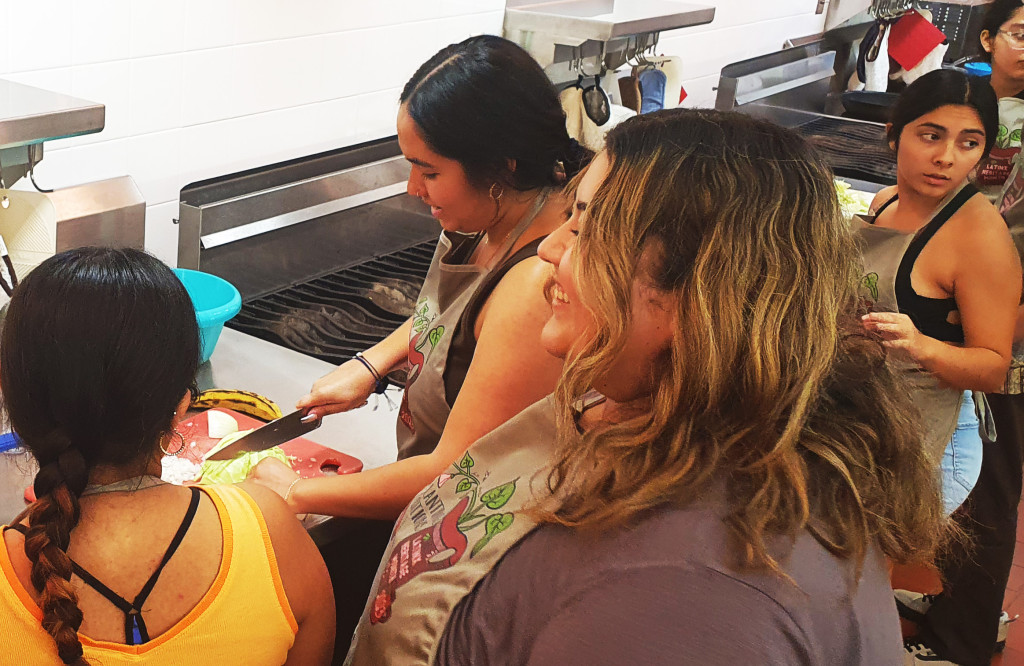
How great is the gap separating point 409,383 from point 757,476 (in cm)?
83

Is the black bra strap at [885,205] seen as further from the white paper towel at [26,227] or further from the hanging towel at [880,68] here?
the hanging towel at [880,68]

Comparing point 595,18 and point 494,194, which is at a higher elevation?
point 595,18

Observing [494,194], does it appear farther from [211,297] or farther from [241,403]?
[211,297]

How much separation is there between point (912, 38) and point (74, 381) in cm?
463

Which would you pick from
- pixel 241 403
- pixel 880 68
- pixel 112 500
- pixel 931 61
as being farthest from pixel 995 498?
pixel 880 68

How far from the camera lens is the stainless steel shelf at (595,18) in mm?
3262

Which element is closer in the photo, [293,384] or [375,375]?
[375,375]

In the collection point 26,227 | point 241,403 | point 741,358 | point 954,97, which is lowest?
point 241,403

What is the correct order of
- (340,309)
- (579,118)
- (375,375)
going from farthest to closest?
(579,118) < (340,309) < (375,375)

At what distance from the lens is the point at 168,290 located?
3.51 feet

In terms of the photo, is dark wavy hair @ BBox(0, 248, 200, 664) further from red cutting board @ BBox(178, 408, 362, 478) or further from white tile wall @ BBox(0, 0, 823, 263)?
white tile wall @ BBox(0, 0, 823, 263)

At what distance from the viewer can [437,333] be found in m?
1.49

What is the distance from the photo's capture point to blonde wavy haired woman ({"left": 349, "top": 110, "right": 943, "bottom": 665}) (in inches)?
30.3

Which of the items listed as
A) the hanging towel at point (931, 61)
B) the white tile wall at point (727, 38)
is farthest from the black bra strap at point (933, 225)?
the hanging towel at point (931, 61)
